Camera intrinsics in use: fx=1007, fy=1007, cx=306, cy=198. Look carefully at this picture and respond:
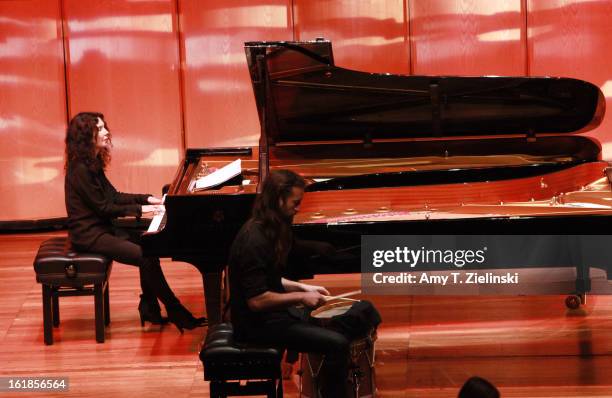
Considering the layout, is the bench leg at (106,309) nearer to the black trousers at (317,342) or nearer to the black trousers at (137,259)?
the black trousers at (137,259)

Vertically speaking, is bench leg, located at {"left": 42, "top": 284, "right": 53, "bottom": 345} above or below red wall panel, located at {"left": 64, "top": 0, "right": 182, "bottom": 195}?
below

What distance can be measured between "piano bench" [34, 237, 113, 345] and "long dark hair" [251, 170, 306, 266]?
5.00 feet

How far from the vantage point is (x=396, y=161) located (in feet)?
18.4

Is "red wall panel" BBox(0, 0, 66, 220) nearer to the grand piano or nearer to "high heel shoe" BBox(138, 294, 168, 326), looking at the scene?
the grand piano

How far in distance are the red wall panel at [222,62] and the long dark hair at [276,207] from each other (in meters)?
4.34

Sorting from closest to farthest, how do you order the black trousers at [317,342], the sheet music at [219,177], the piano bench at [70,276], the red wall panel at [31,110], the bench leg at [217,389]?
1. the bench leg at [217,389]
2. the black trousers at [317,342]
3. the sheet music at [219,177]
4. the piano bench at [70,276]
5. the red wall panel at [31,110]

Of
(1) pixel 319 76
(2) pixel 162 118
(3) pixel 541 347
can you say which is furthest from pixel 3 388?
(2) pixel 162 118

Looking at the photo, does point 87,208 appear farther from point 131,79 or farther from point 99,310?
point 131,79

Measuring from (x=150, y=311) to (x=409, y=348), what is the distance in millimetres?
1438

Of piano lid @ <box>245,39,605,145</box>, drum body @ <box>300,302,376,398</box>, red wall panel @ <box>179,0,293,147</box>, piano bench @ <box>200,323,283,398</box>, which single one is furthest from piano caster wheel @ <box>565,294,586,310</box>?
red wall panel @ <box>179,0,293,147</box>

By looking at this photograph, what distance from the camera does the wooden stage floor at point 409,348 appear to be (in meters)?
4.33

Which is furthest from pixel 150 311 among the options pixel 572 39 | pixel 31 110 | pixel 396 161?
pixel 572 39

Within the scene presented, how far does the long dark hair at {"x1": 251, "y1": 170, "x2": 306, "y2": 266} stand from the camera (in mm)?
3768

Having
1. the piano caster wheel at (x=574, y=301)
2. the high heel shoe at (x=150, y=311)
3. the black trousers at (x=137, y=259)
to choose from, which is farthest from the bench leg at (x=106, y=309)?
the piano caster wheel at (x=574, y=301)
